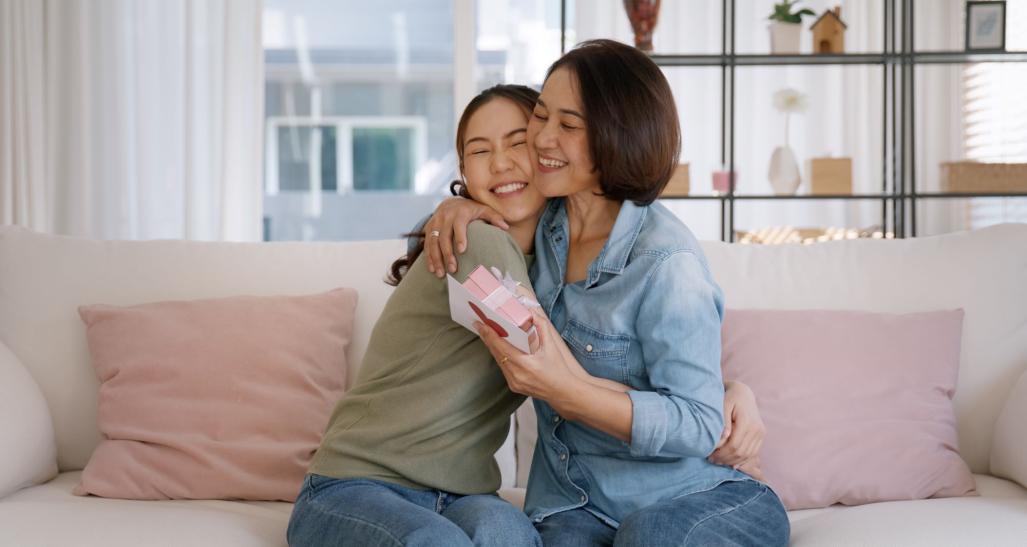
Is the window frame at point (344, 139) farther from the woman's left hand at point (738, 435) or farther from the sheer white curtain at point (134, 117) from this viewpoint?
the woman's left hand at point (738, 435)

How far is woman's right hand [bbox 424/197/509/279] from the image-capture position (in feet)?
4.78

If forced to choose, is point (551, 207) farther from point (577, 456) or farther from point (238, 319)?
point (238, 319)

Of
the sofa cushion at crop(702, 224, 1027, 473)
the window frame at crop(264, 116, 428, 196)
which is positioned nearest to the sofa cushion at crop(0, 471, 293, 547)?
the sofa cushion at crop(702, 224, 1027, 473)

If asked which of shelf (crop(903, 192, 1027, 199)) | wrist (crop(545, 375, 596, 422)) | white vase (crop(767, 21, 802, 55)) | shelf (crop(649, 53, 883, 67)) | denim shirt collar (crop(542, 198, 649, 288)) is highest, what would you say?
white vase (crop(767, 21, 802, 55))

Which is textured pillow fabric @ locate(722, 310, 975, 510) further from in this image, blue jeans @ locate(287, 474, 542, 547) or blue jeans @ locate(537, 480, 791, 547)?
blue jeans @ locate(287, 474, 542, 547)

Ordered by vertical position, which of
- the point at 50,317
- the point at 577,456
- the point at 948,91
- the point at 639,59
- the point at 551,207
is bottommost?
the point at 577,456

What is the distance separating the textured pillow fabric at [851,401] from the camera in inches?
68.1

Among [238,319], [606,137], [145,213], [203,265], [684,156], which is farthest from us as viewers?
[684,156]

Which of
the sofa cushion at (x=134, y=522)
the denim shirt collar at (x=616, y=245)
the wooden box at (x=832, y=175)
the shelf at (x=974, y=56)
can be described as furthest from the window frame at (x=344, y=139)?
the denim shirt collar at (x=616, y=245)

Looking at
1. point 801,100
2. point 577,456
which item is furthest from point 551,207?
point 801,100

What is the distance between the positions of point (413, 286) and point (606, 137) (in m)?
0.35

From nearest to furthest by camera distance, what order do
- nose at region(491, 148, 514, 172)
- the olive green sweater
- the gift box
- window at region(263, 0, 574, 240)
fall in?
1. the gift box
2. the olive green sweater
3. nose at region(491, 148, 514, 172)
4. window at region(263, 0, 574, 240)

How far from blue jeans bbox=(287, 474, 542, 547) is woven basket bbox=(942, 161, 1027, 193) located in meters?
2.56

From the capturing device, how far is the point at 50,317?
1955 millimetres
